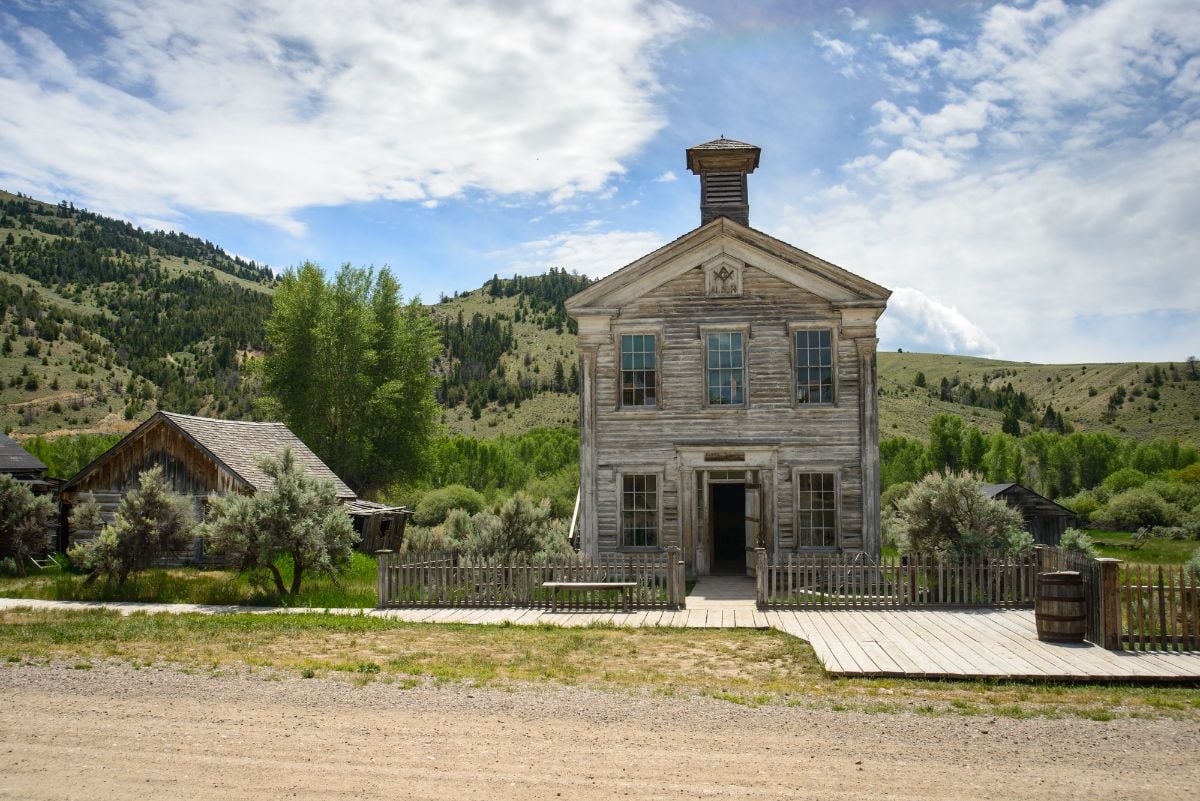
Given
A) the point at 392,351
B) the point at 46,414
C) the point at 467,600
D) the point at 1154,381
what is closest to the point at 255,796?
the point at 467,600

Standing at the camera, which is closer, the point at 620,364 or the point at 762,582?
the point at 762,582

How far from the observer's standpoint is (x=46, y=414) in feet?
238

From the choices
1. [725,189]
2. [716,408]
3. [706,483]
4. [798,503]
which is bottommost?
[798,503]

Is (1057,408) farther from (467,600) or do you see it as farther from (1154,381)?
→ (467,600)

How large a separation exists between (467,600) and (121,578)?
7871mm

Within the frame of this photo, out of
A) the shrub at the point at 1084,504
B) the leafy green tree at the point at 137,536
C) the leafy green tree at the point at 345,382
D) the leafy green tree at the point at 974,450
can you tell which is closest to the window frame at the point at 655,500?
the leafy green tree at the point at 137,536

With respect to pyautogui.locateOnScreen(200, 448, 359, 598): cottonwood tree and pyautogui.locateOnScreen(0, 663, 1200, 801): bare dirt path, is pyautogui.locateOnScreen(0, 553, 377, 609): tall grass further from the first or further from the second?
pyautogui.locateOnScreen(0, 663, 1200, 801): bare dirt path

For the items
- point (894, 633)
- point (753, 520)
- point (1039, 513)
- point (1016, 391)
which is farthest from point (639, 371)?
point (1016, 391)

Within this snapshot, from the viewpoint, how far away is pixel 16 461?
28297 millimetres

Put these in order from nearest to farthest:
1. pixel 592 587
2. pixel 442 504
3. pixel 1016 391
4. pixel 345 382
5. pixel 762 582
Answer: pixel 592 587
pixel 762 582
pixel 345 382
pixel 442 504
pixel 1016 391

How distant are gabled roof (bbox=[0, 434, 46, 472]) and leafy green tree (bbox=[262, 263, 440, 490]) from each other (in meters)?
13.1

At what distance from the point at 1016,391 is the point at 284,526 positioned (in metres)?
114

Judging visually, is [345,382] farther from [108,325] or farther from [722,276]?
[108,325]

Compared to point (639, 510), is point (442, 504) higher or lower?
lower
